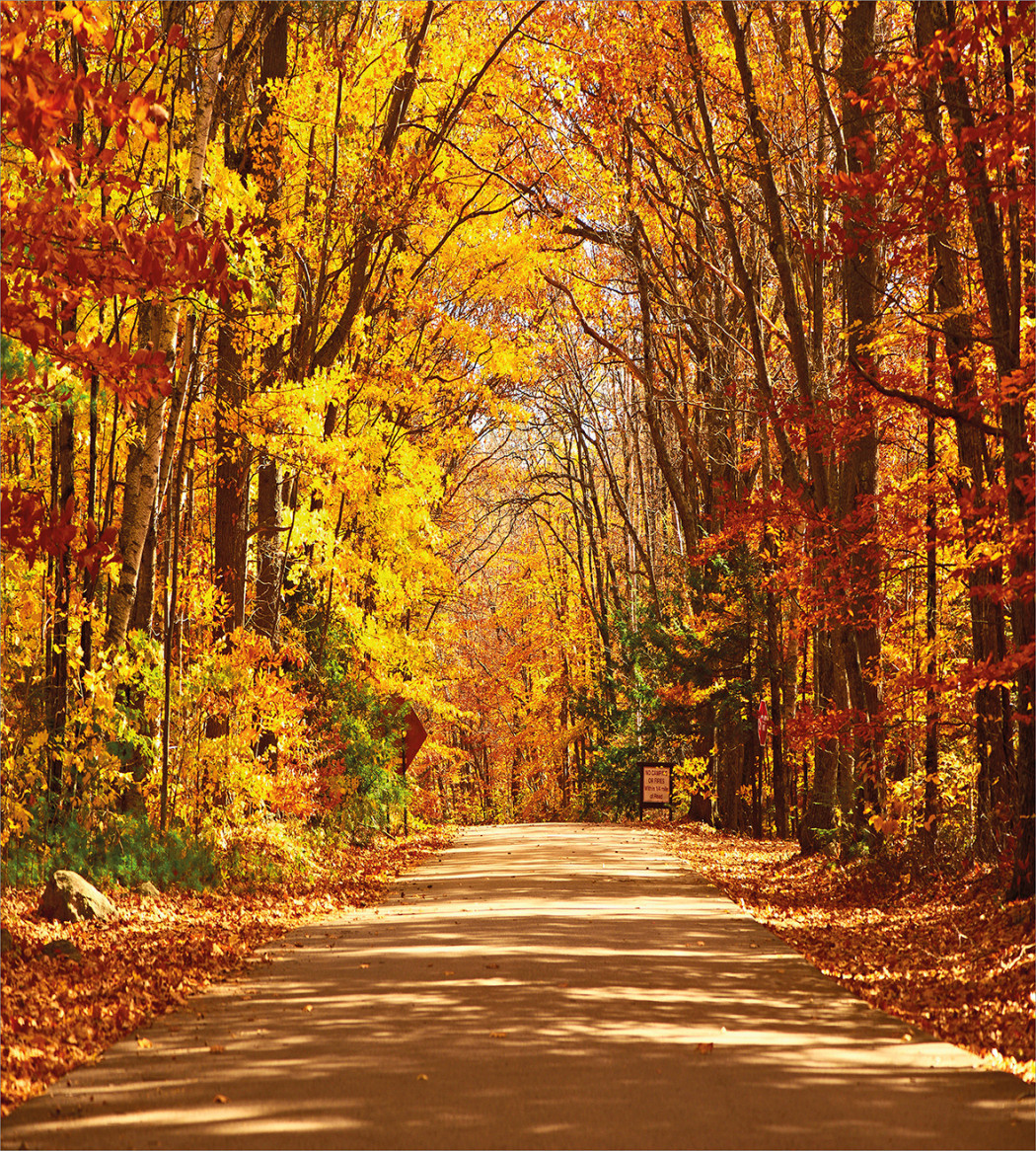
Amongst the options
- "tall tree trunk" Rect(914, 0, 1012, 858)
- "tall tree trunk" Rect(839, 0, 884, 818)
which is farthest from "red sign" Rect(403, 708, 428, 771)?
"tall tree trunk" Rect(914, 0, 1012, 858)

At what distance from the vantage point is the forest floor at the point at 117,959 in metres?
6.62

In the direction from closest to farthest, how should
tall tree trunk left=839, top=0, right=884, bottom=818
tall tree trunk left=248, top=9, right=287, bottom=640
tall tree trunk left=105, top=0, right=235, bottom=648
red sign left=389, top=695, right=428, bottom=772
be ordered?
1. tall tree trunk left=105, top=0, right=235, bottom=648
2. tall tree trunk left=839, top=0, right=884, bottom=818
3. tall tree trunk left=248, top=9, right=287, bottom=640
4. red sign left=389, top=695, right=428, bottom=772

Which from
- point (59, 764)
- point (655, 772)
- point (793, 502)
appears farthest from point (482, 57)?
point (655, 772)

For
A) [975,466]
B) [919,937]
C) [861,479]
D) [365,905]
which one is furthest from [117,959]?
[861,479]

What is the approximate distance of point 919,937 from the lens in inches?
424

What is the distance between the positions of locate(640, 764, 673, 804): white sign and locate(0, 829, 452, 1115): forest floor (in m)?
16.1

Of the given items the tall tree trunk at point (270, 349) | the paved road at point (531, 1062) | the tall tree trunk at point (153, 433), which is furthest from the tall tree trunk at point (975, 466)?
the tall tree trunk at point (270, 349)

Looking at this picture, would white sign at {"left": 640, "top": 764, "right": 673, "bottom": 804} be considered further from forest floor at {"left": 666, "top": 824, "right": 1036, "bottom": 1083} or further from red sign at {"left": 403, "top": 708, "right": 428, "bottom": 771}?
forest floor at {"left": 666, "top": 824, "right": 1036, "bottom": 1083}

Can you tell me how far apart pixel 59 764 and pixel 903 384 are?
389 inches

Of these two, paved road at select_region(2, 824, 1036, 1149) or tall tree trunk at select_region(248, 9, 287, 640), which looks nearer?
paved road at select_region(2, 824, 1036, 1149)

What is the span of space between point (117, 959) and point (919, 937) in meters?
6.36

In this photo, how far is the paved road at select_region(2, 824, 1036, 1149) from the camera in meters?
5.24

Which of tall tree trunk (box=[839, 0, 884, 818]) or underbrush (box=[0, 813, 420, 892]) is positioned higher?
tall tree trunk (box=[839, 0, 884, 818])

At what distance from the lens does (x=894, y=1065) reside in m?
6.38
